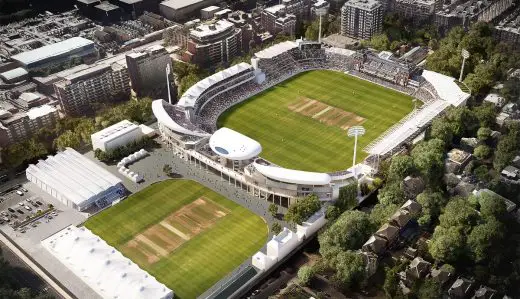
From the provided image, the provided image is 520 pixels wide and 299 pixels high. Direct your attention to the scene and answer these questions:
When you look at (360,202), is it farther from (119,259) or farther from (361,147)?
(119,259)

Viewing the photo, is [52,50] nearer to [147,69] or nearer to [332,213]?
[147,69]

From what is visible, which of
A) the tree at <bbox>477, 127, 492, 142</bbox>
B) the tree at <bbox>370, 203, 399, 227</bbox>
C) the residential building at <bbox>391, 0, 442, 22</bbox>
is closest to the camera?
the tree at <bbox>370, 203, 399, 227</bbox>

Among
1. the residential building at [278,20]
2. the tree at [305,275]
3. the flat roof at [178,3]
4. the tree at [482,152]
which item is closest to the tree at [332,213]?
the tree at [305,275]

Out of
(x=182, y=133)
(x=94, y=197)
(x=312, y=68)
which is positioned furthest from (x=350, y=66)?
(x=94, y=197)

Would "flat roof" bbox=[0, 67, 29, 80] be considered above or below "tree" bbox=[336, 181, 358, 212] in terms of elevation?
above

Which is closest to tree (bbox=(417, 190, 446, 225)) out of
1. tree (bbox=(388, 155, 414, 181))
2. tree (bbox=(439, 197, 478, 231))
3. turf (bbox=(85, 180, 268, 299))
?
tree (bbox=(439, 197, 478, 231))

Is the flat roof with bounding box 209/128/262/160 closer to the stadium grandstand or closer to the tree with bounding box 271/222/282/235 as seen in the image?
the stadium grandstand

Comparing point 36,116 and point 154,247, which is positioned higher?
point 36,116
